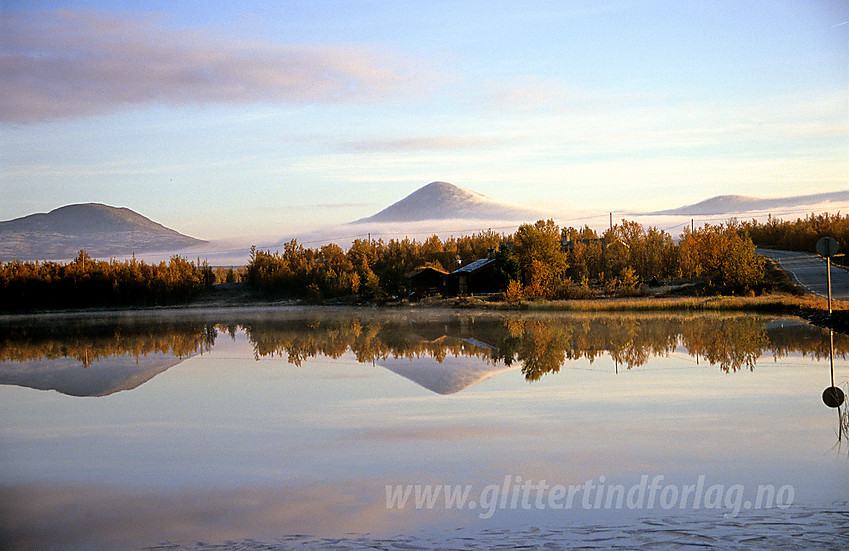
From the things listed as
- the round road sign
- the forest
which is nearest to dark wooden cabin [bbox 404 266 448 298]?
the forest

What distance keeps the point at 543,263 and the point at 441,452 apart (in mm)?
29906

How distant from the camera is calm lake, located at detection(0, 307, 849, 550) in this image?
4438 mm

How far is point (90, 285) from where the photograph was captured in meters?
53.4

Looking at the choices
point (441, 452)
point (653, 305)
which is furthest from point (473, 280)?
point (441, 452)

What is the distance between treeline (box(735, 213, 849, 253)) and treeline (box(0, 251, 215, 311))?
41.8 meters

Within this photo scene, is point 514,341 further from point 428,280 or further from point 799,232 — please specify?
point 799,232

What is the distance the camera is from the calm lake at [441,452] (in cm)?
444

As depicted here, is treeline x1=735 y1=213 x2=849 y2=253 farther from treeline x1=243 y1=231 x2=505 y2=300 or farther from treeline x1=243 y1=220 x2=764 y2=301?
treeline x1=243 y1=231 x2=505 y2=300

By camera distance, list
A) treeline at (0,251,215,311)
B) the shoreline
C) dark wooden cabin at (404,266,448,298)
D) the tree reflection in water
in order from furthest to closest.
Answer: treeline at (0,251,215,311) < dark wooden cabin at (404,266,448,298) < the shoreline < the tree reflection in water

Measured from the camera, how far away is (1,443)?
7590mm

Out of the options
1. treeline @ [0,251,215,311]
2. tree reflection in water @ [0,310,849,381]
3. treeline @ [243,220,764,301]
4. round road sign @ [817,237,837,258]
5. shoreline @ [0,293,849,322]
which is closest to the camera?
tree reflection in water @ [0,310,849,381]

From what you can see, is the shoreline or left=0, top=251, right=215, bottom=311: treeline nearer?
the shoreline

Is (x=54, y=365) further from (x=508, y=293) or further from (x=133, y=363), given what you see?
(x=508, y=293)

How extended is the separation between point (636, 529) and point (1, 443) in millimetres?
6724
